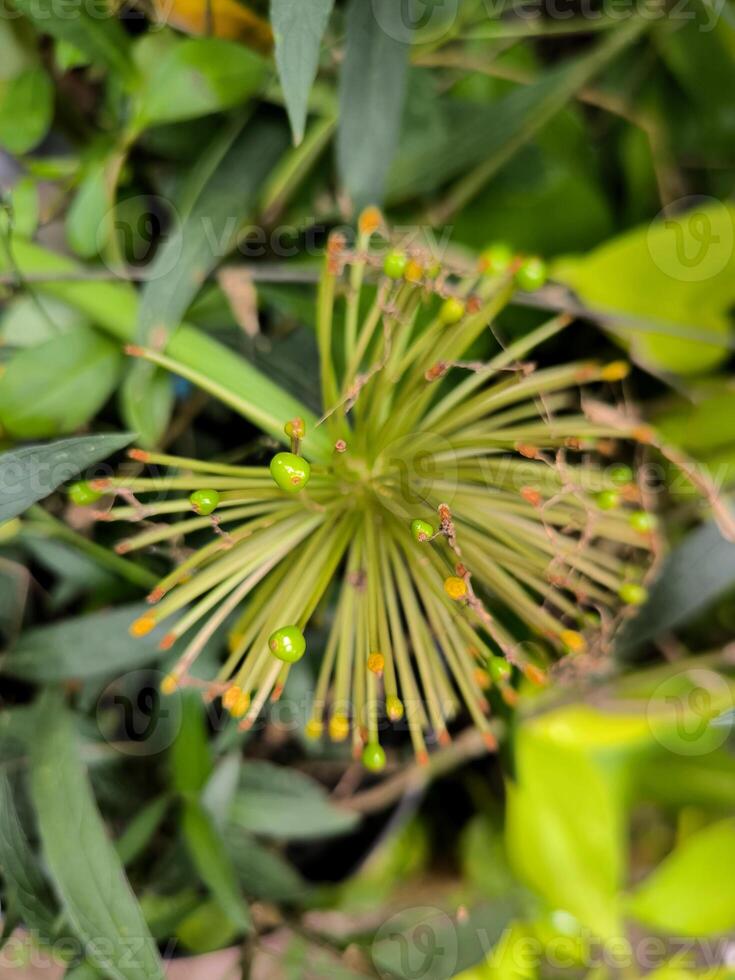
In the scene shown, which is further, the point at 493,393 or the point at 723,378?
the point at 723,378

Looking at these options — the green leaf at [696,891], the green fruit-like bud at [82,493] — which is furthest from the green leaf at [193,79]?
the green leaf at [696,891]

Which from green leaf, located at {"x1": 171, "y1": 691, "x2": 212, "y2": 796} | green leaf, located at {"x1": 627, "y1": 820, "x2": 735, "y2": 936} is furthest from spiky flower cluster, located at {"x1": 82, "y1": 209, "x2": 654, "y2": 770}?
green leaf, located at {"x1": 627, "y1": 820, "x2": 735, "y2": 936}

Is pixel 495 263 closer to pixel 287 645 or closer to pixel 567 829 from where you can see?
pixel 287 645

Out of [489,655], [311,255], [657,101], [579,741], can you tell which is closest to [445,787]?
[579,741]

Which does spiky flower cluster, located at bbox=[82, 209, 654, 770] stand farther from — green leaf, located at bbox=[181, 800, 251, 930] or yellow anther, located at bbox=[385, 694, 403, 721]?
green leaf, located at bbox=[181, 800, 251, 930]

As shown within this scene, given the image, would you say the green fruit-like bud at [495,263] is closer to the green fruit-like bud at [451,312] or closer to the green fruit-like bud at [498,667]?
the green fruit-like bud at [451,312]

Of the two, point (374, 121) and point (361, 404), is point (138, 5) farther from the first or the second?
point (361, 404)
